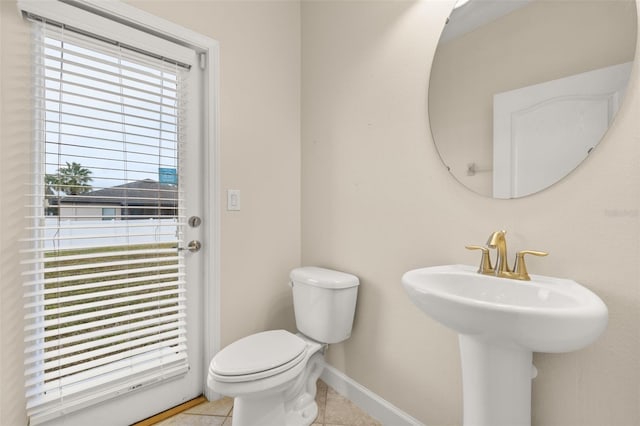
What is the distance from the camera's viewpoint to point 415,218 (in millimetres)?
1289

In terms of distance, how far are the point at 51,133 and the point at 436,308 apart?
63.1 inches

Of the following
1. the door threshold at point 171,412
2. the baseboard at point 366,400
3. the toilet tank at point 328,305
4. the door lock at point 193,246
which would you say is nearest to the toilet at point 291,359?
the toilet tank at point 328,305

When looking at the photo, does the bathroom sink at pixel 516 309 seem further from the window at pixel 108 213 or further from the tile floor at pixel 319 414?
the window at pixel 108 213

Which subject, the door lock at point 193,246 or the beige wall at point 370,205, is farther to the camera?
the door lock at point 193,246

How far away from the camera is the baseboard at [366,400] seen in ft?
4.38

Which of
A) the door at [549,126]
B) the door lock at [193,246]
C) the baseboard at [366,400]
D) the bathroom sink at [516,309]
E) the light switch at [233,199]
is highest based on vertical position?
the door at [549,126]

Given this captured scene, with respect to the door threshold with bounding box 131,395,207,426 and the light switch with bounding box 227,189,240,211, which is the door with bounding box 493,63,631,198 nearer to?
the light switch with bounding box 227,189,240,211

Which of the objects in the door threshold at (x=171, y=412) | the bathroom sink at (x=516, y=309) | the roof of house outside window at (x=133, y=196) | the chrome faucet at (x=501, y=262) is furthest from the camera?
the door threshold at (x=171, y=412)

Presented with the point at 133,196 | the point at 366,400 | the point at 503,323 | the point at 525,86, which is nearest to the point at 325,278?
the point at 366,400

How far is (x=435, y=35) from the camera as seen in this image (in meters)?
1.20

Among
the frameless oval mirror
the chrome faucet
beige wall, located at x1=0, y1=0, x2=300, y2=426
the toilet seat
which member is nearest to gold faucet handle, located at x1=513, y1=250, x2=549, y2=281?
the chrome faucet

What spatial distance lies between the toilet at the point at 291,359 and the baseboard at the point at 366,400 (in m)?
0.15

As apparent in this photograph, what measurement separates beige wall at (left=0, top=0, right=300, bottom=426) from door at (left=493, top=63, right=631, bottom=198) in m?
1.21

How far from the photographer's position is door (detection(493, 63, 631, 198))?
0.84 m
